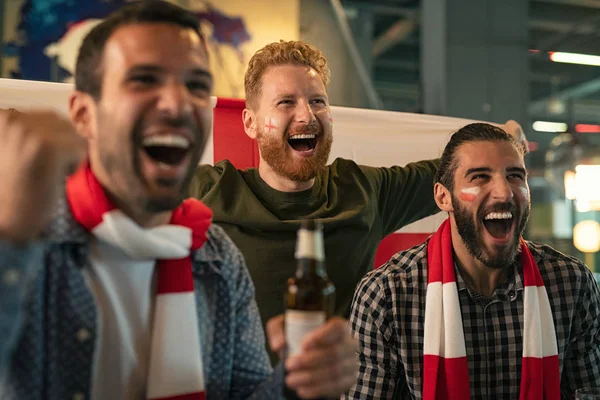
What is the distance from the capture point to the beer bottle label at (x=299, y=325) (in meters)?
1.02

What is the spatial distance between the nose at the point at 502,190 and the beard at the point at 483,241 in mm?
19

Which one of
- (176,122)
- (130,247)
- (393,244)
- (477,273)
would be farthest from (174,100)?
(393,244)

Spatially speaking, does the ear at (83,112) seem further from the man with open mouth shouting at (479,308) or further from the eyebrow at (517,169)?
the eyebrow at (517,169)

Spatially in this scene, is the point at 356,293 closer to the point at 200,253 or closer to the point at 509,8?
the point at 200,253

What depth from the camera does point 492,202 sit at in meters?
1.82

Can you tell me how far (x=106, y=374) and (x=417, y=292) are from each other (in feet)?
3.57

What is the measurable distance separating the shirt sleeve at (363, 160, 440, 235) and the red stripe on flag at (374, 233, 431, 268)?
0.23 metres

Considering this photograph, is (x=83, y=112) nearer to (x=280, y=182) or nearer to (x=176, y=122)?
(x=176, y=122)

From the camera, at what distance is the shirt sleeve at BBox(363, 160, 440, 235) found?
233 cm

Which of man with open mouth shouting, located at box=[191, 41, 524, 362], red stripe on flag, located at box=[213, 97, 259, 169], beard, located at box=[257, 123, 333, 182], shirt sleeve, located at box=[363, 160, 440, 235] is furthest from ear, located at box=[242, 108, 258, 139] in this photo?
shirt sleeve, located at box=[363, 160, 440, 235]

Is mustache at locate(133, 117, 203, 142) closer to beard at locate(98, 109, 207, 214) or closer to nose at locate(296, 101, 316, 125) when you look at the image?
beard at locate(98, 109, 207, 214)

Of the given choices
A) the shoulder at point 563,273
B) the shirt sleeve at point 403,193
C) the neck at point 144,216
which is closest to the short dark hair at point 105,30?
the neck at point 144,216

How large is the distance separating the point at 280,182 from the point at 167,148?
1.01 meters

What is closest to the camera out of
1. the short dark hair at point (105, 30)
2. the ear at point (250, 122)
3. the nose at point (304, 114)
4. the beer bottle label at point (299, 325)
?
the beer bottle label at point (299, 325)
